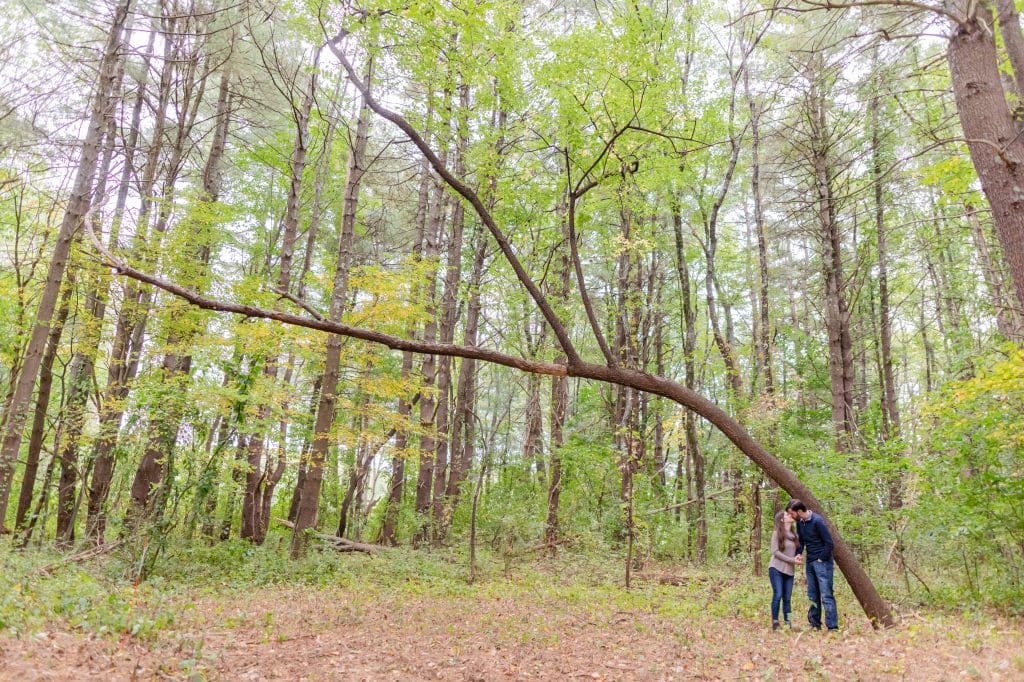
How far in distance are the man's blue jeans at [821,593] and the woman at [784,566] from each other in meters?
0.21

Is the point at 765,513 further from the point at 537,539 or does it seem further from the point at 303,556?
the point at 303,556

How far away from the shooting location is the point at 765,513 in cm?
1127

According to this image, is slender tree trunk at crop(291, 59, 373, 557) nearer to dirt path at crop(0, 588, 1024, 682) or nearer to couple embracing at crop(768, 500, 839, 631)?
dirt path at crop(0, 588, 1024, 682)

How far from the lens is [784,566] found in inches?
285

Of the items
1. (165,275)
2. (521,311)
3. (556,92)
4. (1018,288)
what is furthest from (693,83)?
(165,275)

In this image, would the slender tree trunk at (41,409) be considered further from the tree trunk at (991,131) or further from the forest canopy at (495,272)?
the tree trunk at (991,131)

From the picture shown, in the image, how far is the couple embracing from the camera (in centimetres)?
686

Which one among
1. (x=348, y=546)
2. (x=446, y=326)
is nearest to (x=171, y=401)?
(x=348, y=546)

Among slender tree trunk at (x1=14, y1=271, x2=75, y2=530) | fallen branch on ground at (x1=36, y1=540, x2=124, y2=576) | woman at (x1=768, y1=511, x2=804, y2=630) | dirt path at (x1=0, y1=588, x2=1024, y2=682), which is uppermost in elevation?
slender tree trunk at (x1=14, y1=271, x2=75, y2=530)

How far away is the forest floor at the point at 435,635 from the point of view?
197 inches

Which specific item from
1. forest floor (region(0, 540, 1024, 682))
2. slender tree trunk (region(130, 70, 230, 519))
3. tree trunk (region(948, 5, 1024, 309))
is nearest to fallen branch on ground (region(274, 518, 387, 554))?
forest floor (region(0, 540, 1024, 682))

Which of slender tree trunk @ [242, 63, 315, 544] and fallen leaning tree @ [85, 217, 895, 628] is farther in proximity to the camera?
slender tree trunk @ [242, 63, 315, 544]

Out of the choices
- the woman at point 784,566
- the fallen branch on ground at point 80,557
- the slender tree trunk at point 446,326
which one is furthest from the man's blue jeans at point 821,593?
the fallen branch on ground at point 80,557

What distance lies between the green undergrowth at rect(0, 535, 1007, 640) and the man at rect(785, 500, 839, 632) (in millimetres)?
460
